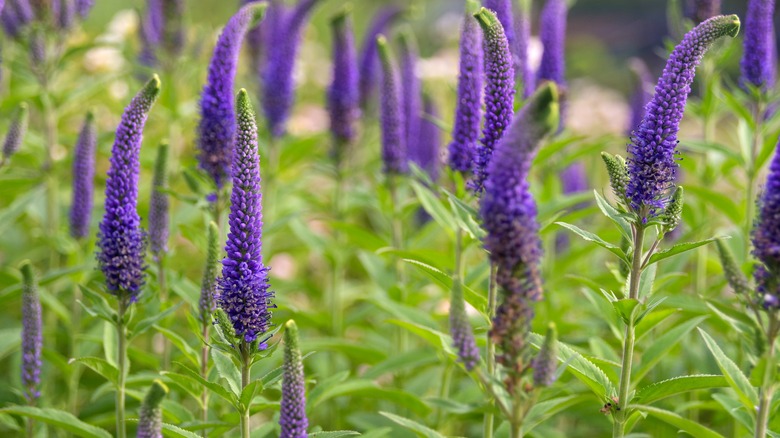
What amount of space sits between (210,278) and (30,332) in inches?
37.7

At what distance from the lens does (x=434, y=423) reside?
16.1 feet

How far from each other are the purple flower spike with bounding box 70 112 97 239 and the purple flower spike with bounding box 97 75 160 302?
Result: 1.29 m

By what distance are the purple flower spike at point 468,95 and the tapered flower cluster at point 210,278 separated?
1.29 meters

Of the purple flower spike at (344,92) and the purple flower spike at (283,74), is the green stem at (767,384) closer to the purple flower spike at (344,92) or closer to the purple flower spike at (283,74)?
the purple flower spike at (344,92)

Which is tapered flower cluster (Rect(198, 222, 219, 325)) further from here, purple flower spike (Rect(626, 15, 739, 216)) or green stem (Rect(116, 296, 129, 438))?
purple flower spike (Rect(626, 15, 739, 216))

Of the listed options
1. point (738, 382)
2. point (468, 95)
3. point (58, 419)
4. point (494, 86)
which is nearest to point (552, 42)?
point (468, 95)

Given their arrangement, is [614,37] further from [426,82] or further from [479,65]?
[479,65]

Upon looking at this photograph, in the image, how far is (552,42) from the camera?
5574 mm

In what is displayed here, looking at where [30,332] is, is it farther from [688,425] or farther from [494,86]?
[688,425]

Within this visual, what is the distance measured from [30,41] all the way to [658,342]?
Answer: 4.69 metres

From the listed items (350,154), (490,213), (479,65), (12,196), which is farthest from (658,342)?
(12,196)

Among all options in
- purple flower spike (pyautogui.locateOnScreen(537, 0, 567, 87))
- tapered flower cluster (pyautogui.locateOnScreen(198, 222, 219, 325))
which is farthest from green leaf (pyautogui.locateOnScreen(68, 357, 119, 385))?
purple flower spike (pyautogui.locateOnScreen(537, 0, 567, 87))

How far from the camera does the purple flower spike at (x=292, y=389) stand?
2.66 meters

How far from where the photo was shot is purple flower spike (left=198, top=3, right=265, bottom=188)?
3861 millimetres
